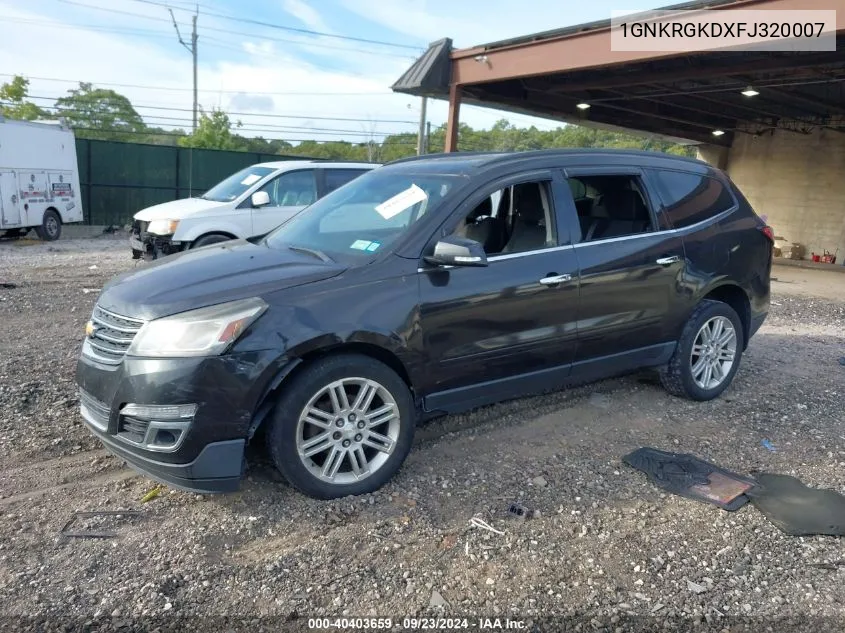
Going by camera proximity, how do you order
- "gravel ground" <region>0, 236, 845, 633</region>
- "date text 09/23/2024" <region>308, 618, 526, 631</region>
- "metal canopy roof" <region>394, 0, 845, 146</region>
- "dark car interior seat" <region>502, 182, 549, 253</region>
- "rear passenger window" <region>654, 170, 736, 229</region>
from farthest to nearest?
1. "metal canopy roof" <region>394, 0, 845, 146</region>
2. "rear passenger window" <region>654, 170, 736, 229</region>
3. "dark car interior seat" <region>502, 182, 549, 253</region>
4. "gravel ground" <region>0, 236, 845, 633</region>
5. "date text 09/23/2024" <region>308, 618, 526, 631</region>

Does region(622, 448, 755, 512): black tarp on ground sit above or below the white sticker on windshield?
below

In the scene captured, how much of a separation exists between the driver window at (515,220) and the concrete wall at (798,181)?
19.6 meters

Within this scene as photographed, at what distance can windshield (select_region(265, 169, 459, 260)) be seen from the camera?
13.0ft

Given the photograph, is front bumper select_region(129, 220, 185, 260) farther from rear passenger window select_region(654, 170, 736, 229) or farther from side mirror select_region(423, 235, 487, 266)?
rear passenger window select_region(654, 170, 736, 229)

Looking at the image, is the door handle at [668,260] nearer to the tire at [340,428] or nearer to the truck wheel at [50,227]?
the tire at [340,428]

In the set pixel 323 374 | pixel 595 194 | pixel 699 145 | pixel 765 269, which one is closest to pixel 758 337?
pixel 765 269

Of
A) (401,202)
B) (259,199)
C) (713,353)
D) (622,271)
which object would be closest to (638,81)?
(259,199)

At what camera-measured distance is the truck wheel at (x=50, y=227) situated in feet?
51.2

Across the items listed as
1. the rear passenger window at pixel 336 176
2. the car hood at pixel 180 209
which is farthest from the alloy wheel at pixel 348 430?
the rear passenger window at pixel 336 176

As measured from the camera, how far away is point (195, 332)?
10.5 feet

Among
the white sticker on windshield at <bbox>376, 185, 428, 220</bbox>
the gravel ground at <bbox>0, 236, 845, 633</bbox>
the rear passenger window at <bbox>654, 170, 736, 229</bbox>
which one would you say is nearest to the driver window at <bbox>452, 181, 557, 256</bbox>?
the white sticker on windshield at <bbox>376, 185, 428, 220</bbox>

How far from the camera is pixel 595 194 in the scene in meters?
4.88

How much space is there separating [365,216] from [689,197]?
2669 mm

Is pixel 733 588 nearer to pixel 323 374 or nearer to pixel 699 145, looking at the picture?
pixel 323 374
